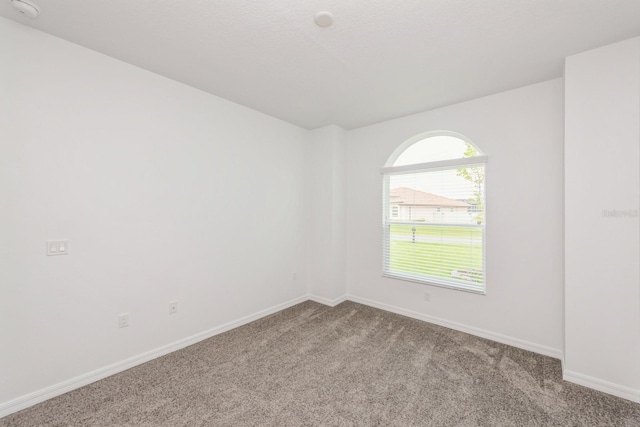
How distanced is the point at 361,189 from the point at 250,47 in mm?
2472

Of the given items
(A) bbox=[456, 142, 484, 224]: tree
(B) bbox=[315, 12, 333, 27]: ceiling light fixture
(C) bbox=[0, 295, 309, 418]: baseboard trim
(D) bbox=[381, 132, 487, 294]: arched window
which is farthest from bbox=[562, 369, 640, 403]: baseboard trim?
(B) bbox=[315, 12, 333, 27]: ceiling light fixture

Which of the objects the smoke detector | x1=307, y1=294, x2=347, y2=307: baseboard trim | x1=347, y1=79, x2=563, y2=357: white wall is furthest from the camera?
x1=307, y1=294, x2=347, y2=307: baseboard trim

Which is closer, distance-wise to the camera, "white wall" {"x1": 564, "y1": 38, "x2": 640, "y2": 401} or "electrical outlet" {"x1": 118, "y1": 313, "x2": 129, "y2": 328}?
"white wall" {"x1": 564, "y1": 38, "x2": 640, "y2": 401}

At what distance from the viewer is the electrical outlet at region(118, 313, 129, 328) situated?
7.71ft

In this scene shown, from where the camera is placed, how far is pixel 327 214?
4.05 meters

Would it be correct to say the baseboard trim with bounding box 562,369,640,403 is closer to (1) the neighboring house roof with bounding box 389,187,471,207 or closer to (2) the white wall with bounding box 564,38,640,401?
(2) the white wall with bounding box 564,38,640,401

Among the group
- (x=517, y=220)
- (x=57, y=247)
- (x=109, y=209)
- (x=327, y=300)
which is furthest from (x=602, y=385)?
(x=57, y=247)

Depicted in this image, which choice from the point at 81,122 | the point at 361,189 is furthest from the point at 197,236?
the point at 361,189

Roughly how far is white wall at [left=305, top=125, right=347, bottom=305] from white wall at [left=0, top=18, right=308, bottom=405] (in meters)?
1.03

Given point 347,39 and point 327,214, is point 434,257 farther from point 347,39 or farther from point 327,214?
point 347,39

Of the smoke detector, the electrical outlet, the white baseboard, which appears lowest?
the white baseboard

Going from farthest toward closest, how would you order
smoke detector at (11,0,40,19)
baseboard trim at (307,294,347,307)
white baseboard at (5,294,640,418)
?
baseboard trim at (307,294,347,307), white baseboard at (5,294,640,418), smoke detector at (11,0,40,19)

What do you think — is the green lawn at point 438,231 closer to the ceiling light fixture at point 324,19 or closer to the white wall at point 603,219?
the white wall at point 603,219

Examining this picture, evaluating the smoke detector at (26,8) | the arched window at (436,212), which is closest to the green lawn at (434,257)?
the arched window at (436,212)
